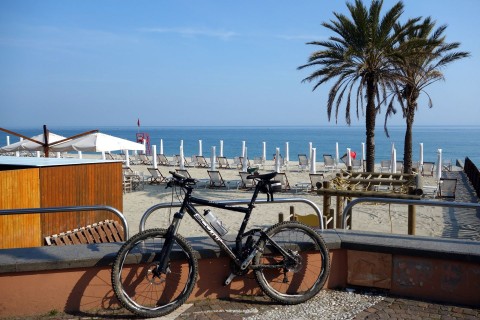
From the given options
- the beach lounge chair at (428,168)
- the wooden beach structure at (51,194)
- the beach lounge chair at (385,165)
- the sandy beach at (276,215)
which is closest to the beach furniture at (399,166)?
the beach lounge chair at (428,168)

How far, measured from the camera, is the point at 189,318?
3.70 metres

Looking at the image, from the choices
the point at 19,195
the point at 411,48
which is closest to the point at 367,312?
the point at 19,195

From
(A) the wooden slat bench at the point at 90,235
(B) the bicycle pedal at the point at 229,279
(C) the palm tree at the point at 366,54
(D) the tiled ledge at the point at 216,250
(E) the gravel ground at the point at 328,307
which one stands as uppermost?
(C) the palm tree at the point at 366,54

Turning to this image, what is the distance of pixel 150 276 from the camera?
12.4ft

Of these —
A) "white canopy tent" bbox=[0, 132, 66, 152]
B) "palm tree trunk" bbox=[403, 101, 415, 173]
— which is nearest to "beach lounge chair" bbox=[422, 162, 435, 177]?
"palm tree trunk" bbox=[403, 101, 415, 173]

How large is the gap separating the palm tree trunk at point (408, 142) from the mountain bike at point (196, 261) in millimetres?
17307

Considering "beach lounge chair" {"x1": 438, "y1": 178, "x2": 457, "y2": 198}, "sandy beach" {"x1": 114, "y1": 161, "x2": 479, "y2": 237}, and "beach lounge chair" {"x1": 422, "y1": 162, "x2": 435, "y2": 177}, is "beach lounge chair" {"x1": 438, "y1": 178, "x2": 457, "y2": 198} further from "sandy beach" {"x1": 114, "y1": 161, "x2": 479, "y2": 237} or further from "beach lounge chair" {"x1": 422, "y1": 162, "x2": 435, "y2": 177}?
"beach lounge chair" {"x1": 422, "y1": 162, "x2": 435, "y2": 177}

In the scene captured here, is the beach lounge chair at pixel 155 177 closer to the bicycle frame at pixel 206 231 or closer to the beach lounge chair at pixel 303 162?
the beach lounge chair at pixel 303 162

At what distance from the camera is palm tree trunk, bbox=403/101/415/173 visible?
68.7ft

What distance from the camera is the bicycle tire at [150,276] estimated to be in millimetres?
3627

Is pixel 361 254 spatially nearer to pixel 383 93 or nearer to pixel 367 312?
pixel 367 312

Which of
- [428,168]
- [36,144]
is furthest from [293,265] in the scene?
[428,168]

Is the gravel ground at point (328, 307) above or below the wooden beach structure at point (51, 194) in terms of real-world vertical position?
below

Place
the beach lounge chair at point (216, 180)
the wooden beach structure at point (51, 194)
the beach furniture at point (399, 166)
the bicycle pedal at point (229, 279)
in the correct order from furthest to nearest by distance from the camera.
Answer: the beach furniture at point (399, 166) < the beach lounge chair at point (216, 180) < the wooden beach structure at point (51, 194) < the bicycle pedal at point (229, 279)
